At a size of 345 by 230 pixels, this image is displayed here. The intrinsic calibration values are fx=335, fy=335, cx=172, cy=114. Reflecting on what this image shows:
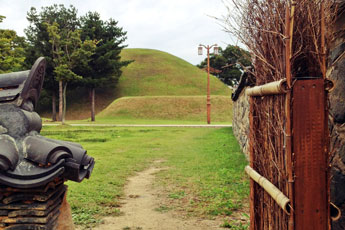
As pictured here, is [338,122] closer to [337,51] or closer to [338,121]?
[338,121]

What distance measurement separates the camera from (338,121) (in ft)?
9.07

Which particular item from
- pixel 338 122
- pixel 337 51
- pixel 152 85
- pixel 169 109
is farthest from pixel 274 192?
pixel 152 85

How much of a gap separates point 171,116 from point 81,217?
29.4 metres

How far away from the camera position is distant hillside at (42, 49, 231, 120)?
153ft

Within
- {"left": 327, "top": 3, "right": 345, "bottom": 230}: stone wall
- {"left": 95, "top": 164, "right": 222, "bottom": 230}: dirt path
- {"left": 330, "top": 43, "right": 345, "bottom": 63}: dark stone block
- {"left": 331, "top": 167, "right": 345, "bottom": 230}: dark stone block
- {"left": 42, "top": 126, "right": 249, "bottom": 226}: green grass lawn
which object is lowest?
{"left": 95, "top": 164, "right": 222, "bottom": 230}: dirt path

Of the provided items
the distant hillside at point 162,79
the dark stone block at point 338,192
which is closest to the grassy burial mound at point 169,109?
the distant hillside at point 162,79

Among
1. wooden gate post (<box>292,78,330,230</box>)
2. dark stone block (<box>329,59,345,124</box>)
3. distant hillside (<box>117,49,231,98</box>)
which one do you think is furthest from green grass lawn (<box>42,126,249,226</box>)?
distant hillside (<box>117,49,231,98</box>)

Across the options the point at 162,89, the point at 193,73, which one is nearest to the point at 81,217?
the point at 162,89

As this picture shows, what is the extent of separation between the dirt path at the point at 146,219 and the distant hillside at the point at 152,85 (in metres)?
38.9

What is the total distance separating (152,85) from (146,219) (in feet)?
150

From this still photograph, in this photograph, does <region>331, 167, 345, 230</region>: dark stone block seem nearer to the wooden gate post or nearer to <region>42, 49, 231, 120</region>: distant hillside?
the wooden gate post

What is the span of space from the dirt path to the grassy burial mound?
26017mm

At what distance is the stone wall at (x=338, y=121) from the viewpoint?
267 cm

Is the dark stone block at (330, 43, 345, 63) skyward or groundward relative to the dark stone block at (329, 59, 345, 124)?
skyward
